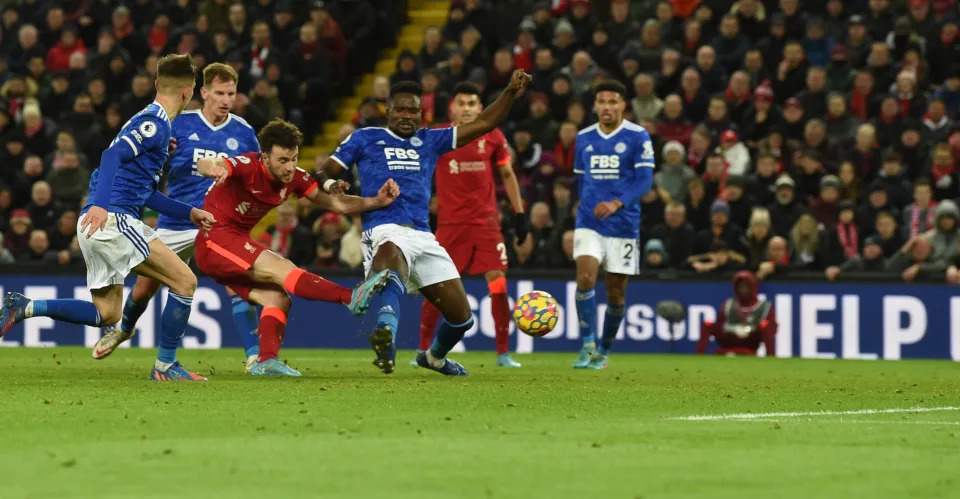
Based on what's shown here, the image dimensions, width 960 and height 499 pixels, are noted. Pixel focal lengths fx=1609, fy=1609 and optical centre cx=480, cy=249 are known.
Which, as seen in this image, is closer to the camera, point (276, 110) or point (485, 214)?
point (485, 214)

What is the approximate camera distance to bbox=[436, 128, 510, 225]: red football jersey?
47.2 ft

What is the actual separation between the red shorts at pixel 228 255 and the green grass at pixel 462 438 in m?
0.72

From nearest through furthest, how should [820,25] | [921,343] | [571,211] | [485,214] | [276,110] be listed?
[485,214]
[921,343]
[571,211]
[820,25]
[276,110]

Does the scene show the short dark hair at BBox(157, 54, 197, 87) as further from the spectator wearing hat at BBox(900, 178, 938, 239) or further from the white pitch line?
the spectator wearing hat at BBox(900, 178, 938, 239)

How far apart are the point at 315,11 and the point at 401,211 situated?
1230 cm

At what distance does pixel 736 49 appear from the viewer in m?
20.4

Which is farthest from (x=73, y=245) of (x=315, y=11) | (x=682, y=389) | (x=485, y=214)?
(x=682, y=389)

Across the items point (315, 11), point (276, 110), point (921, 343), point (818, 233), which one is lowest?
point (921, 343)

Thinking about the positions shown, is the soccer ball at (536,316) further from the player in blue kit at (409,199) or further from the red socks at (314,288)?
the red socks at (314,288)

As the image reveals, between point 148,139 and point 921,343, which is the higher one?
point 148,139

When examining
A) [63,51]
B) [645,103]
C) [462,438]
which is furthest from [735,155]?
[462,438]

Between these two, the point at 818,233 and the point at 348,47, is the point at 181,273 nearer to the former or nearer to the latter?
the point at 818,233

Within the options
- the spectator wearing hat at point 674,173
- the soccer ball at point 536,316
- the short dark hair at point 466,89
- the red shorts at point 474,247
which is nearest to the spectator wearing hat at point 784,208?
the spectator wearing hat at point 674,173

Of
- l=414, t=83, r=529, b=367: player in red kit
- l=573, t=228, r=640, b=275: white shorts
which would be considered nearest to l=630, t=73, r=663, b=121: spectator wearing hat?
l=414, t=83, r=529, b=367: player in red kit
